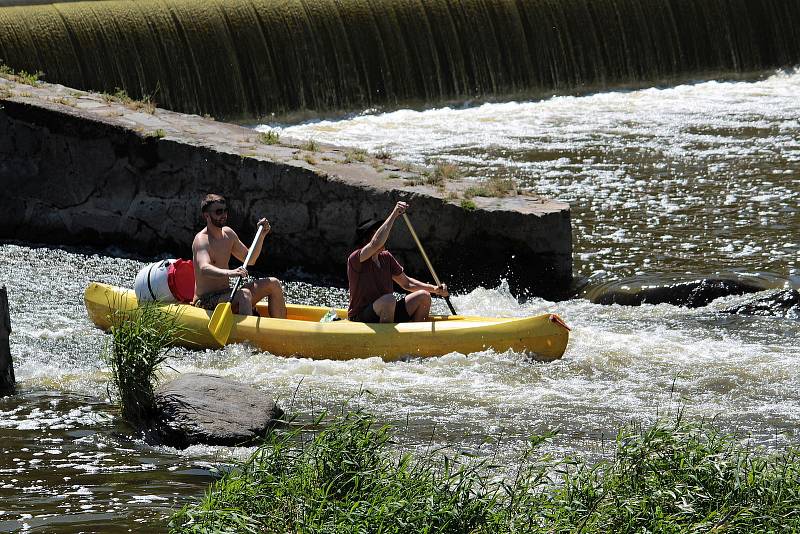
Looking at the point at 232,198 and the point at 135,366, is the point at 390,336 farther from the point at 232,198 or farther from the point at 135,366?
the point at 232,198

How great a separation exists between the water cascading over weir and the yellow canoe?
668 cm

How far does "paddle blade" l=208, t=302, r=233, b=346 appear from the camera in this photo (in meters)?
8.65

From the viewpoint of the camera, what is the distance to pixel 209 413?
262 inches

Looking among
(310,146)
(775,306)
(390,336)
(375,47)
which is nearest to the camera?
(390,336)

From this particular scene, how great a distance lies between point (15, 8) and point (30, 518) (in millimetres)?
11073

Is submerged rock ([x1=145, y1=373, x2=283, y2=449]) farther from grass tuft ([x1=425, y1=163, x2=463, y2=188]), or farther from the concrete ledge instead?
grass tuft ([x1=425, y1=163, x2=463, y2=188])

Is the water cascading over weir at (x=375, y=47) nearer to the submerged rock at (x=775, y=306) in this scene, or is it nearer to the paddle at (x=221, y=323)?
the paddle at (x=221, y=323)

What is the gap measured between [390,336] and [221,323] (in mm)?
1168

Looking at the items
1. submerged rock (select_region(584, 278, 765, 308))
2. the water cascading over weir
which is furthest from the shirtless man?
the water cascading over weir

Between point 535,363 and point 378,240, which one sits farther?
point 378,240

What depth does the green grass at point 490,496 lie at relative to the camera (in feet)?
15.7

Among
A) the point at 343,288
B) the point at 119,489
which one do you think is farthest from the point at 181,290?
the point at 119,489

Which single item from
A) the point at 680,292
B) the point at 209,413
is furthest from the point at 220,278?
the point at 680,292

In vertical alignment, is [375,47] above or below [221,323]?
above
